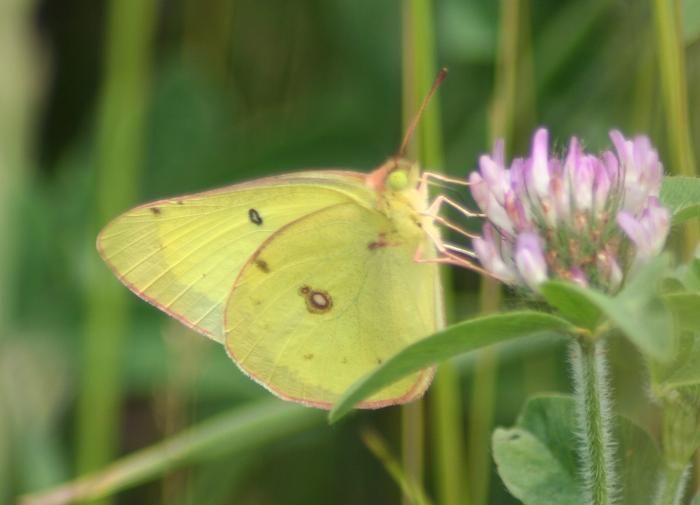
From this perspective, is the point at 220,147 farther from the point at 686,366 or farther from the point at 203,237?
the point at 686,366

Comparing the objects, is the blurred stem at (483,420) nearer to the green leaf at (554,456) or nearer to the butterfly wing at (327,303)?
the butterfly wing at (327,303)

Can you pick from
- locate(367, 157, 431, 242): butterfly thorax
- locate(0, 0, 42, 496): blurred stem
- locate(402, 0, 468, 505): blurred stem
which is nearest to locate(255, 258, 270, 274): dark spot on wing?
locate(367, 157, 431, 242): butterfly thorax

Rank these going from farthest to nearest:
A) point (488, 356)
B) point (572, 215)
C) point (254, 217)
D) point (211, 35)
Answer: point (211, 35), point (488, 356), point (254, 217), point (572, 215)

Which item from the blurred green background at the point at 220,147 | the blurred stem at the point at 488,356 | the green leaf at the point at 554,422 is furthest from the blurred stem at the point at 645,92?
the green leaf at the point at 554,422

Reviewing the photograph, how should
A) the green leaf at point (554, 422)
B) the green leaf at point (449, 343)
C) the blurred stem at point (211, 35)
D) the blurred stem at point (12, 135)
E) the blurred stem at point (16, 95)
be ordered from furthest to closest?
the blurred stem at point (211, 35) → the blurred stem at point (16, 95) → the blurred stem at point (12, 135) → the green leaf at point (554, 422) → the green leaf at point (449, 343)

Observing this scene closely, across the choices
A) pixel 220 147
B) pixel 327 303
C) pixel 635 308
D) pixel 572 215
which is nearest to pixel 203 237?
pixel 327 303
